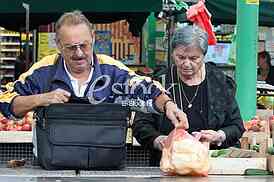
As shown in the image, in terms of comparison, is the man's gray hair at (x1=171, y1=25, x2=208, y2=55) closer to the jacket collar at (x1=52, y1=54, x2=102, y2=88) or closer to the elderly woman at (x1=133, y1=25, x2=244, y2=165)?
the elderly woman at (x1=133, y1=25, x2=244, y2=165)

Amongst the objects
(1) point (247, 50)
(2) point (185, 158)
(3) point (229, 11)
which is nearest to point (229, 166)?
(2) point (185, 158)

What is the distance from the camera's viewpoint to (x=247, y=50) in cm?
766

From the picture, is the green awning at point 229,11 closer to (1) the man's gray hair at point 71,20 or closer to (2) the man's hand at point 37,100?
(1) the man's gray hair at point 71,20

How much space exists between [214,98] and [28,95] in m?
1.11

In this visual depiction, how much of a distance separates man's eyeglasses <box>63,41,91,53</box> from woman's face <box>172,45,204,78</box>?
67 cm

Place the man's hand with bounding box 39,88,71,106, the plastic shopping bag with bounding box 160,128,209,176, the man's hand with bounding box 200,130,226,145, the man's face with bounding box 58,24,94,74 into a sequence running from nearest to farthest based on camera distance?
1. the plastic shopping bag with bounding box 160,128,209,176
2. the man's hand with bounding box 39,88,71,106
3. the man's face with bounding box 58,24,94,74
4. the man's hand with bounding box 200,130,226,145

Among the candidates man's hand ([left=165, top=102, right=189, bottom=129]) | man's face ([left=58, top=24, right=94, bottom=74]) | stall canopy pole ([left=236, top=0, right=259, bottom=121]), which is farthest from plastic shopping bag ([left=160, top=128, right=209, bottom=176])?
stall canopy pole ([left=236, top=0, right=259, bottom=121])

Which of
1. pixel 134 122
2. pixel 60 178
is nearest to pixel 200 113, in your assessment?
pixel 134 122

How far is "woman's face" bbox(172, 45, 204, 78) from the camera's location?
3992mm

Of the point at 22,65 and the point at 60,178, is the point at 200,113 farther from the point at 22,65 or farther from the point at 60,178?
the point at 22,65

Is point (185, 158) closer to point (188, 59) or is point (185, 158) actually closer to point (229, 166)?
point (229, 166)

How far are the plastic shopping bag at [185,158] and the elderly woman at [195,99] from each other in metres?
0.61

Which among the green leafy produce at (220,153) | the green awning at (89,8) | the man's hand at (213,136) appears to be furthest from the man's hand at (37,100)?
the green awning at (89,8)

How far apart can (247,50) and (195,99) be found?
3642 mm
